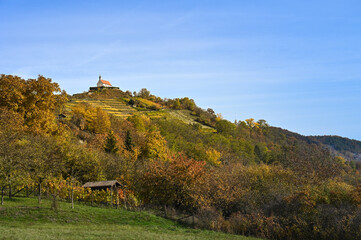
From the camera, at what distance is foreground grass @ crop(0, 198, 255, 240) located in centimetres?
1809

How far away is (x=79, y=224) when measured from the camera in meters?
22.6

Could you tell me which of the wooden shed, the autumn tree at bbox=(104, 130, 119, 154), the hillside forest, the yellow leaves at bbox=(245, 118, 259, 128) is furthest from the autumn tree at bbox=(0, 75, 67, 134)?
the yellow leaves at bbox=(245, 118, 259, 128)

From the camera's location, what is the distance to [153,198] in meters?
34.7

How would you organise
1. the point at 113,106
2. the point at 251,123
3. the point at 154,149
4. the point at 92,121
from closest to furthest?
the point at 154,149 → the point at 92,121 → the point at 113,106 → the point at 251,123

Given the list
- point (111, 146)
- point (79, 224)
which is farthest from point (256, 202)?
point (111, 146)

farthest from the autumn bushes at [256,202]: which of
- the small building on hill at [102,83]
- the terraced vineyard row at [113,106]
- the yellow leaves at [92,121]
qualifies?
the small building on hill at [102,83]

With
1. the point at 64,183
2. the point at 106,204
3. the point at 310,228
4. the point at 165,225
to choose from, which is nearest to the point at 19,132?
the point at 64,183

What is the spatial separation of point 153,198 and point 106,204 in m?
5.37

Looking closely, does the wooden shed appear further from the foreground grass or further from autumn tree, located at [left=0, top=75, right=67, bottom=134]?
autumn tree, located at [left=0, top=75, right=67, bottom=134]

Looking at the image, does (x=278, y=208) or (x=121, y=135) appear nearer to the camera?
(x=278, y=208)

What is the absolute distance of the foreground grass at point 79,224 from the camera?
18.1m

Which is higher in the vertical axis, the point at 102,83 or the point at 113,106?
the point at 102,83

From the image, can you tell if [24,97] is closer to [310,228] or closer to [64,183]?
[64,183]

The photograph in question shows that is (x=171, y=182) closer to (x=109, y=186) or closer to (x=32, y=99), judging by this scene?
(x=109, y=186)
